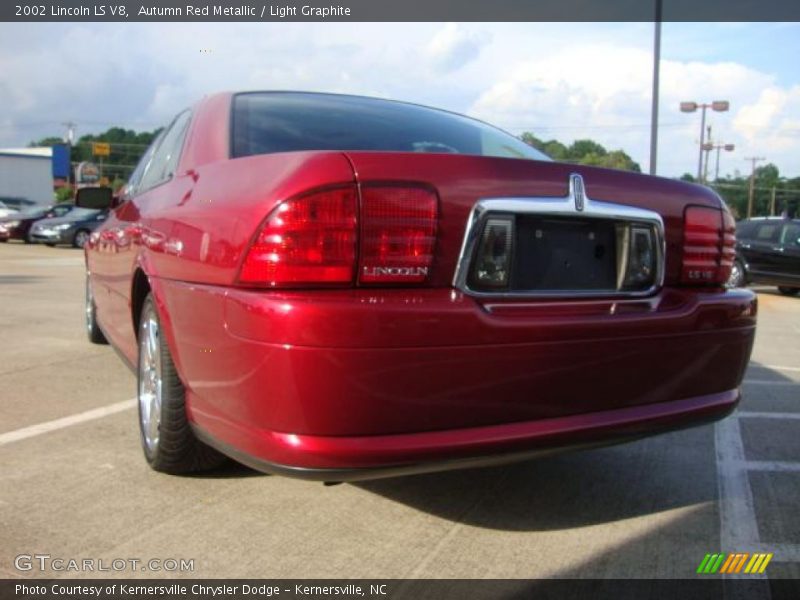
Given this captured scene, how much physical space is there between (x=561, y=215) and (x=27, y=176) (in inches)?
2795

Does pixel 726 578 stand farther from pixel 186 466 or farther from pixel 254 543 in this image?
pixel 186 466

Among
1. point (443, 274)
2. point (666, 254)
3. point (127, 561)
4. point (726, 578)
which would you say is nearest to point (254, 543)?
point (127, 561)

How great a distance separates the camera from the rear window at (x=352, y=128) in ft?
9.82

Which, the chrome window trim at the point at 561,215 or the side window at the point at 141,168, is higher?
the side window at the point at 141,168

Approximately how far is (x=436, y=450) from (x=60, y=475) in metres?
1.84

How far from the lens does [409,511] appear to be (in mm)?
2996

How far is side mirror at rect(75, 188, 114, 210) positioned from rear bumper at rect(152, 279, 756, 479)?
3.04m

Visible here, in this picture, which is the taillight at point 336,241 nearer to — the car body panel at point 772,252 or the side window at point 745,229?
the car body panel at point 772,252

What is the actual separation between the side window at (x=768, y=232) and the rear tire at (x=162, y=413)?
13.9m

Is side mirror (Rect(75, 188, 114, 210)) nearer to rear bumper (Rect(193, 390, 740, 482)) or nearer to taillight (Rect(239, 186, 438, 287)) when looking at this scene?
rear bumper (Rect(193, 390, 740, 482))

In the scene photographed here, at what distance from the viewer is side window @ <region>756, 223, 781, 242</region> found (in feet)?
48.1

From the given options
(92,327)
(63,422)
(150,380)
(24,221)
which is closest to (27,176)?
(24,221)

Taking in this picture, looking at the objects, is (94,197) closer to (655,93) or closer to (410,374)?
(410,374)

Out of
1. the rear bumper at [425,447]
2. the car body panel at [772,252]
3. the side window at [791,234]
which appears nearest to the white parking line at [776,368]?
the rear bumper at [425,447]
